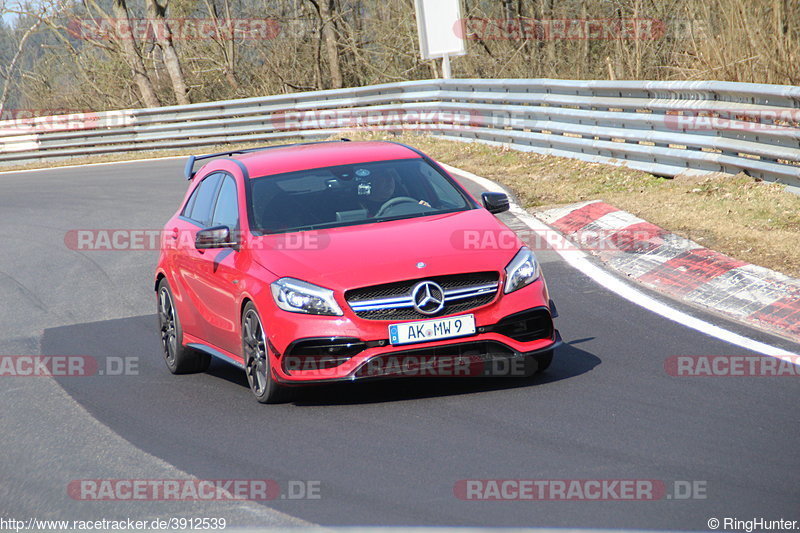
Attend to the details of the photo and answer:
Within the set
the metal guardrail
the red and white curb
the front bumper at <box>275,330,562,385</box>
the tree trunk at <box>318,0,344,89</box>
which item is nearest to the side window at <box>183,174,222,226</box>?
the front bumper at <box>275,330,562,385</box>

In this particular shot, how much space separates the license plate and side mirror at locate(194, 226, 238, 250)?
1.47m

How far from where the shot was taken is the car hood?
6.62 meters

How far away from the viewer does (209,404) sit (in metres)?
7.39

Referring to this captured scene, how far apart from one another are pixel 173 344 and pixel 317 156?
177 cm

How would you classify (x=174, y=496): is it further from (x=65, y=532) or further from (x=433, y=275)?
(x=433, y=275)

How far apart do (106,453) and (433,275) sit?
6.81 ft

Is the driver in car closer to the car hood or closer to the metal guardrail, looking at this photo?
the car hood

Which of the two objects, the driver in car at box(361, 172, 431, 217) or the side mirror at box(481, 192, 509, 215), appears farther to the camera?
the side mirror at box(481, 192, 509, 215)

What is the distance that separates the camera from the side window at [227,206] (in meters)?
7.86

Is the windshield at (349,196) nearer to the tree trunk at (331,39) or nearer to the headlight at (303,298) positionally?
the headlight at (303,298)

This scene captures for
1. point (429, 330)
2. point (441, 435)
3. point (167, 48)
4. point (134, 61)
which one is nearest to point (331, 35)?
point (167, 48)

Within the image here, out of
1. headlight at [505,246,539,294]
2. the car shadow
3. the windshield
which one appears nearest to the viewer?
headlight at [505,246,539,294]

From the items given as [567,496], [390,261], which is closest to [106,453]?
[390,261]

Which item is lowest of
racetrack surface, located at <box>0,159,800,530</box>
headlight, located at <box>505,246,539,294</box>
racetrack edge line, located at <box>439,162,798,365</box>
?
racetrack edge line, located at <box>439,162,798,365</box>
